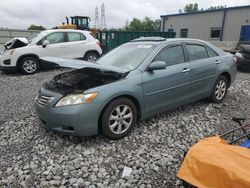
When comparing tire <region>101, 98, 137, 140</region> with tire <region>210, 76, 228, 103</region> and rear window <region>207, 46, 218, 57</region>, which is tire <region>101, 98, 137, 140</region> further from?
rear window <region>207, 46, 218, 57</region>

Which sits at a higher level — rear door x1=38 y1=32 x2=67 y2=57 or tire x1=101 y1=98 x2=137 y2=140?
rear door x1=38 y1=32 x2=67 y2=57

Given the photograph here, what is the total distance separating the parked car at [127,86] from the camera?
339 cm

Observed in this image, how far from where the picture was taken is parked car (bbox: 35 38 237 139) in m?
3.39

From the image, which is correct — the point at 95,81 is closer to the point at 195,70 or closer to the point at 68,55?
the point at 195,70

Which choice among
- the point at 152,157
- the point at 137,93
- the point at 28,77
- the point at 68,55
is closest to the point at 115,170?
the point at 152,157

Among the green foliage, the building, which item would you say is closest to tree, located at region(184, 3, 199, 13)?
the green foliage

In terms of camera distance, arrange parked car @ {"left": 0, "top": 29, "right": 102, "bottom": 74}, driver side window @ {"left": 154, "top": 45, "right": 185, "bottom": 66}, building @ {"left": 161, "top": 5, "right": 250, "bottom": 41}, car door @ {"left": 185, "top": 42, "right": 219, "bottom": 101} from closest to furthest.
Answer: driver side window @ {"left": 154, "top": 45, "right": 185, "bottom": 66} < car door @ {"left": 185, "top": 42, "right": 219, "bottom": 101} < parked car @ {"left": 0, "top": 29, "right": 102, "bottom": 74} < building @ {"left": 161, "top": 5, "right": 250, "bottom": 41}

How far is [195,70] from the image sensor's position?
4617 millimetres

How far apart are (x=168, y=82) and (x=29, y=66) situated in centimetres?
664

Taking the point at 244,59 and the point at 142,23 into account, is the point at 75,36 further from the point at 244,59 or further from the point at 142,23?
the point at 142,23

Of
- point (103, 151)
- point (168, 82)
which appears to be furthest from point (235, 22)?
point (103, 151)

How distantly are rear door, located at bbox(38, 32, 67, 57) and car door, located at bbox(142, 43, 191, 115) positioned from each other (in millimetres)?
6189

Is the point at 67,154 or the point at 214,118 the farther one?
the point at 214,118

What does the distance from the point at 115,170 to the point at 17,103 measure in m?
3.52
